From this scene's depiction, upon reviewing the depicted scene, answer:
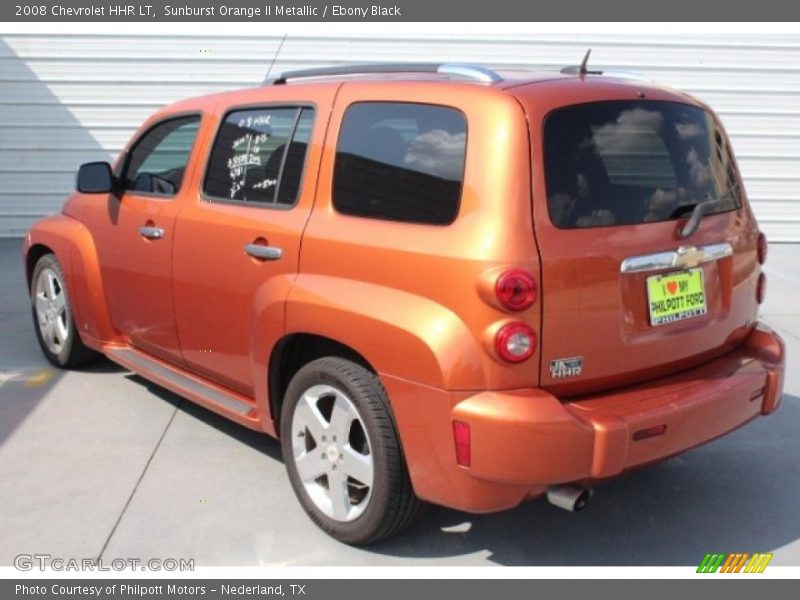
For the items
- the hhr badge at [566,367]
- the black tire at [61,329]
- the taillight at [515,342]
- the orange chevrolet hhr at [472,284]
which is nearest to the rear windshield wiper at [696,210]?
the orange chevrolet hhr at [472,284]

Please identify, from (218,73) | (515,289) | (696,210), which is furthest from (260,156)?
Result: (218,73)

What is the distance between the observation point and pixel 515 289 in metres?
2.81

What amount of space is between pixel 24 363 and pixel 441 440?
388 cm

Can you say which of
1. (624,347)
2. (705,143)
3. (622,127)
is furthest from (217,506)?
(705,143)

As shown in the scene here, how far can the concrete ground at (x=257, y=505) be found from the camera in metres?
3.42

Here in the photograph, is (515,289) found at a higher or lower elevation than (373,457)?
higher

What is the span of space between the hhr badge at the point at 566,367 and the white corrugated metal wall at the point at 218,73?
25.4 ft

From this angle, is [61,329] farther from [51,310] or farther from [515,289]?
[515,289]

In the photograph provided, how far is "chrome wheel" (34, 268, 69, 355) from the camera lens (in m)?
5.45

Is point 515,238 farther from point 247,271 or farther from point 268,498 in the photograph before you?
point 268,498

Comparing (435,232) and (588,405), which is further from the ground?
(435,232)

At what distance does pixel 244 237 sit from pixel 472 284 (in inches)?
52.6

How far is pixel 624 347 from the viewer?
10.0ft

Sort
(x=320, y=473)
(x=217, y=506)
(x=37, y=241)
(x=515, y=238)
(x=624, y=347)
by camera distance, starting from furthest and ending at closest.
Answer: (x=37, y=241), (x=217, y=506), (x=320, y=473), (x=624, y=347), (x=515, y=238)
